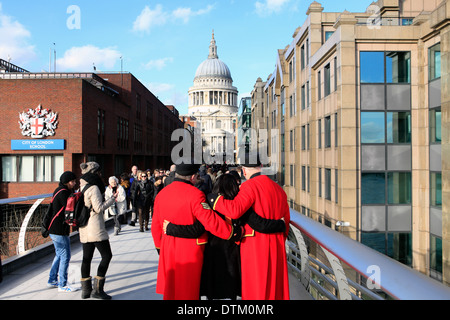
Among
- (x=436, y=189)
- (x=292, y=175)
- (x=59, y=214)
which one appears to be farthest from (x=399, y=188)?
(x=59, y=214)

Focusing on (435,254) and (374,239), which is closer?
(435,254)

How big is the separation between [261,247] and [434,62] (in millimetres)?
17783

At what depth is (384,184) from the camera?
1853 centimetres

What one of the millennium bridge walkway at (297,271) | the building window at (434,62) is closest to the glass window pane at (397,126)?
the building window at (434,62)

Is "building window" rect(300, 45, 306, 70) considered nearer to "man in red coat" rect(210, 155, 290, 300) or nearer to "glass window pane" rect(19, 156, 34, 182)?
"glass window pane" rect(19, 156, 34, 182)

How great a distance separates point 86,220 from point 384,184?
55.2 feet

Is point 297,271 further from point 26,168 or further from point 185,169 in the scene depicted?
point 26,168

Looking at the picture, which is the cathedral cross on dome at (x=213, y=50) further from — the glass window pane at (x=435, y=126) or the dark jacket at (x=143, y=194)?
the dark jacket at (x=143, y=194)

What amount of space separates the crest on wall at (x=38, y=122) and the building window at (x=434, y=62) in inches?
902

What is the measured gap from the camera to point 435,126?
688 inches

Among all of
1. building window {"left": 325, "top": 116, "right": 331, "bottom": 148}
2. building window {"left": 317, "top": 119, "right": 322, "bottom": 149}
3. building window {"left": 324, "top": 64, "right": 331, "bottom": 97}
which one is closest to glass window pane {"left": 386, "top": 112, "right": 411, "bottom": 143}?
building window {"left": 325, "top": 116, "right": 331, "bottom": 148}

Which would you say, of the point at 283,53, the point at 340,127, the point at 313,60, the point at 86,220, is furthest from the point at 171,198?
the point at 283,53

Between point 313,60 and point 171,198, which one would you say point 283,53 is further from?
point 171,198

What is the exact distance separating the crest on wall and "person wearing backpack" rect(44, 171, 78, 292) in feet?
70.9
